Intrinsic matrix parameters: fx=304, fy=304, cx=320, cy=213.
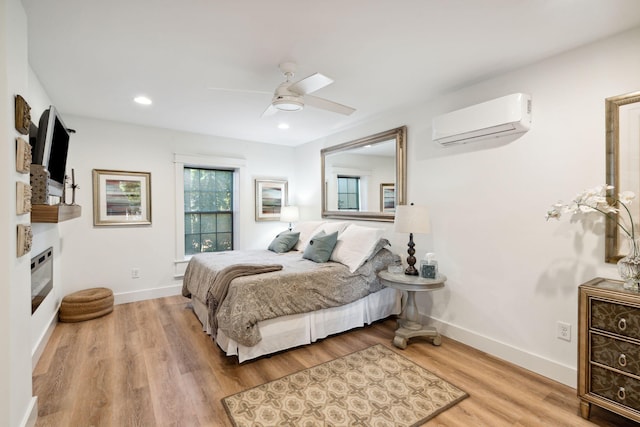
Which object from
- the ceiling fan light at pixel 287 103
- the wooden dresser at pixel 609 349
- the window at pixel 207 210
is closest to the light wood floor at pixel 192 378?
the wooden dresser at pixel 609 349

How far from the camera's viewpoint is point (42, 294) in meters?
2.79

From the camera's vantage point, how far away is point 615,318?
5.76 ft

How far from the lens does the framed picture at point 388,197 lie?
3604 mm

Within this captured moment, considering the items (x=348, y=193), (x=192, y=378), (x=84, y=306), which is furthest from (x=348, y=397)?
(x=84, y=306)

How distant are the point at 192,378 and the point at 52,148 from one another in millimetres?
1972

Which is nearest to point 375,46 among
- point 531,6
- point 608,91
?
point 531,6

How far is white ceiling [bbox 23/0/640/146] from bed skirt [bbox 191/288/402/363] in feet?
7.07

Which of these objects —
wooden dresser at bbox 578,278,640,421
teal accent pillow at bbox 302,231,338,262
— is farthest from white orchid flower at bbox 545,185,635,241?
teal accent pillow at bbox 302,231,338,262

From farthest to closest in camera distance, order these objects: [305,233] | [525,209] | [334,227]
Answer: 1. [305,233]
2. [334,227]
3. [525,209]

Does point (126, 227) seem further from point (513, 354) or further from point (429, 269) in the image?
point (513, 354)

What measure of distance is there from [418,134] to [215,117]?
2443 millimetres

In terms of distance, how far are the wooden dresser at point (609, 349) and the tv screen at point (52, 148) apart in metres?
3.52

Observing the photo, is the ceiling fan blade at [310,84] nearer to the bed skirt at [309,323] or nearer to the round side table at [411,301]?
the round side table at [411,301]

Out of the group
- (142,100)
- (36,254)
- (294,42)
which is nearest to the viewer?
(294,42)
